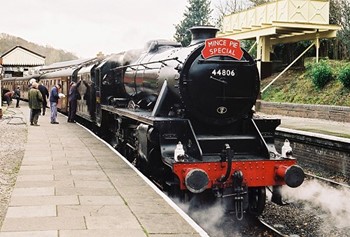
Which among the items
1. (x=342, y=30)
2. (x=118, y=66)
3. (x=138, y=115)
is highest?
(x=342, y=30)

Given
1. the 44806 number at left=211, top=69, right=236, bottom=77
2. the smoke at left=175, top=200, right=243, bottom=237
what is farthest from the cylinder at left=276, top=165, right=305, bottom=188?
the 44806 number at left=211, top=69, right=236, bottom=77

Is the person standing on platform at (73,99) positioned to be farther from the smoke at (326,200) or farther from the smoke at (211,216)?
the smoke at (211,216)

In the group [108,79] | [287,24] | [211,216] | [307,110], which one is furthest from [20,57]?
[211,216]

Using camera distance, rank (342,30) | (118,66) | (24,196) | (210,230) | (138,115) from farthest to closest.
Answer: (342,30)
(118,66)
(138,115)
(210,230)
(24,196)

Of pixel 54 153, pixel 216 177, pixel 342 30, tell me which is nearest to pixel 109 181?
pixel 216 177

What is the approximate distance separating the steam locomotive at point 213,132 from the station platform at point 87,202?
595mm

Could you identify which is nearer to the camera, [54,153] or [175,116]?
[175,116]

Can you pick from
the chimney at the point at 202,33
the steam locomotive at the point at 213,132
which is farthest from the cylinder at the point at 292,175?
the chimney at the point at 202,33

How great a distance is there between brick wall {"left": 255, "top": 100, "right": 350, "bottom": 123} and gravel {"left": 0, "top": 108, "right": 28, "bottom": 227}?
1065 centimetres

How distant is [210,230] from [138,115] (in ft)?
7.67

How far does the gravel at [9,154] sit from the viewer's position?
708cm

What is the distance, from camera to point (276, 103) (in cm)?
2238

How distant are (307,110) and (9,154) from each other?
1267cm

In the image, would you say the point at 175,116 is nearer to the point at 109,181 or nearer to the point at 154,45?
the point at 109,181
